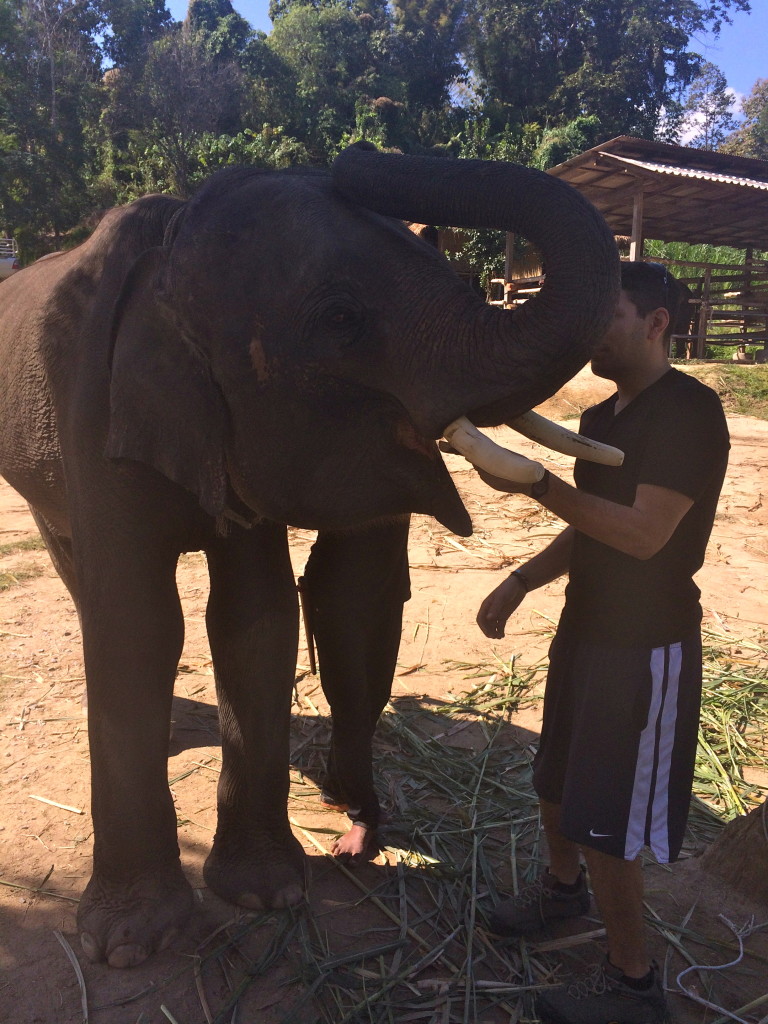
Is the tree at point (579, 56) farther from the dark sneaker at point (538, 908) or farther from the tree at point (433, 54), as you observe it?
the dark sneaker at point (538, 908)

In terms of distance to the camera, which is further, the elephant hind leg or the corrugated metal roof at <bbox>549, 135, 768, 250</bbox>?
the corrugated metal roof at <bbox>549, 135, 768, 250</bbox>

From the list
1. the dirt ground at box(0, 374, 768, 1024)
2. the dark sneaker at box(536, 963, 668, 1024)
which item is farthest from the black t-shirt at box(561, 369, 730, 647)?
the dirt ground at box(0, 374, 768, 1024)

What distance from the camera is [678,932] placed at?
2.45 m

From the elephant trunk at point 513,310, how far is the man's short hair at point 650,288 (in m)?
0.35

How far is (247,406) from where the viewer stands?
6.58 ft

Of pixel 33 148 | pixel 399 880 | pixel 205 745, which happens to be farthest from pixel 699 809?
pixel 33 148

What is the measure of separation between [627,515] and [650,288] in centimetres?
55

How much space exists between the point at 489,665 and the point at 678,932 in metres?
2.03

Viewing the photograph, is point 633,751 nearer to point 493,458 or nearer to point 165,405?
point 493,458

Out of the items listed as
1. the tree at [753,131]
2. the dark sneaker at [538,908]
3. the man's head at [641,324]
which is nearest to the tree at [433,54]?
the tree at [753,131]

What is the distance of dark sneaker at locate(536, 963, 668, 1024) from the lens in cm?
206

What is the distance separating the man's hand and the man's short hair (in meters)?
0.85

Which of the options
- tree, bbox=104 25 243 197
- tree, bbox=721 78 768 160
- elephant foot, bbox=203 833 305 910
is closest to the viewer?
elephant foot, bbox=203 833 305 910

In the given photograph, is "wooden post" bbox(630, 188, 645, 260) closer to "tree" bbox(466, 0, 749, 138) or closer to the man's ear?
the man's ear
